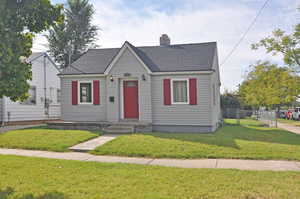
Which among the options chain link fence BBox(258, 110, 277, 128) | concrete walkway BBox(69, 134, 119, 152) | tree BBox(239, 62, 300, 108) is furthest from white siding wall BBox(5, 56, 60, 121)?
chain link fence BBox(258, 110, 277, 128)

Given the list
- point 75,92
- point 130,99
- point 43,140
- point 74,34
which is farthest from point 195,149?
point 74,34

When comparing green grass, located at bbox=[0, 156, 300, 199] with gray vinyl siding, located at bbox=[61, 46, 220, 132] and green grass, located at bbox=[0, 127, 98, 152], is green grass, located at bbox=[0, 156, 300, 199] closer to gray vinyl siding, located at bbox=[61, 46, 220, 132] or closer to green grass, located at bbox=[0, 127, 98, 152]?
green grass, located at bbox=[0, 127, 98, 152]

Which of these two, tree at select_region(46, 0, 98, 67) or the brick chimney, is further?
tree at select_region(46, 0, 98, 67)

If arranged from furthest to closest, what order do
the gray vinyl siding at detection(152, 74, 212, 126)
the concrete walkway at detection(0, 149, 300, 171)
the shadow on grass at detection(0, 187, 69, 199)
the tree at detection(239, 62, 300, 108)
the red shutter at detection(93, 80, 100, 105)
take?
the tree at detection(239, 62, 300, 108) → the red shutter at detection(93, 80, 100, 105) → the gray vinyl siding at detection(152, 74, 212, 126) → the concrete walkway at detection(0, 149, 300, 171) → the shadow on grass at detection(0, 187, 69, 199)

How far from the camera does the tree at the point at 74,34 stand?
3019 cm

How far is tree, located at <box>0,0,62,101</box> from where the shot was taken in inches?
186

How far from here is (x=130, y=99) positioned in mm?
13555

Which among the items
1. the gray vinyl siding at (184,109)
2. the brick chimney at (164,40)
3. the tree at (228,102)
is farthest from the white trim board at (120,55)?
the tree at (228,102)

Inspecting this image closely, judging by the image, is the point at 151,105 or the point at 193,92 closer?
the point at 193,92

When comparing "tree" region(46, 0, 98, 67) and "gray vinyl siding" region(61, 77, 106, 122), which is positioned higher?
"tree" region(46, 0, 98, 67)

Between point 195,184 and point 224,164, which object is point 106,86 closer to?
point 224,164

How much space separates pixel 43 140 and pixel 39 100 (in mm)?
9788

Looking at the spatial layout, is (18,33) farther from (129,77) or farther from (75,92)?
(75,92)

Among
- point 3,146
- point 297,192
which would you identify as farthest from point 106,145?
point 297,192
